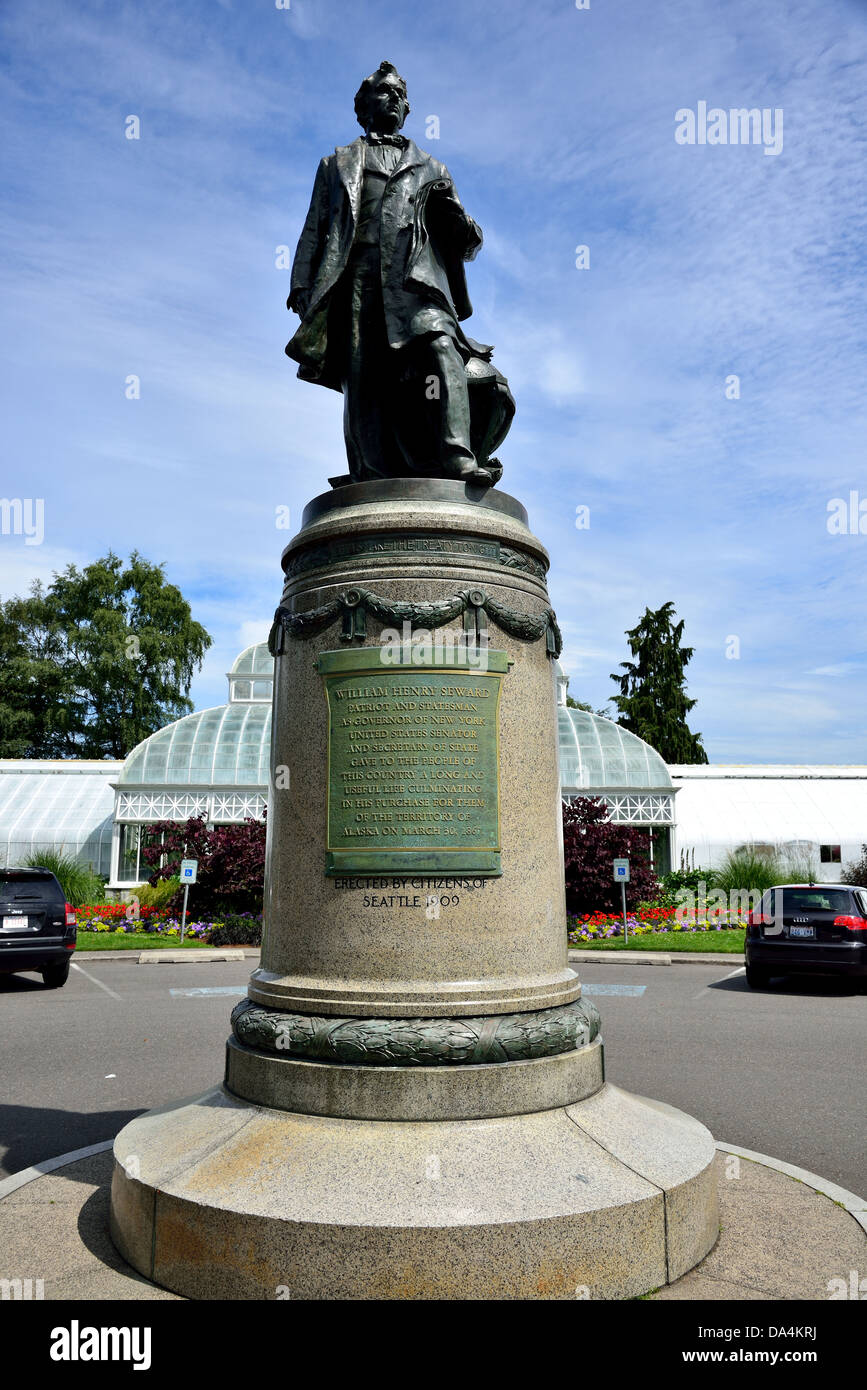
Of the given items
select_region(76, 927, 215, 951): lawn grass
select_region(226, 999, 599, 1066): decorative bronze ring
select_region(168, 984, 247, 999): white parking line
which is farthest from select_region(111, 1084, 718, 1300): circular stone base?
select_region(76, 927, 215, 951): lawn grass

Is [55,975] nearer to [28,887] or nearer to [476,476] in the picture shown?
[28,887]

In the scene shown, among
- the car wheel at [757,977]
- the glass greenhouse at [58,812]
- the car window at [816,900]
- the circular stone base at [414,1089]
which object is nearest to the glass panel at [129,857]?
the glass greenhouse at [58,812]

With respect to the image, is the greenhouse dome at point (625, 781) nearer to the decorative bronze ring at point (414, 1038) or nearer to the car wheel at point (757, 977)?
the car wheel at point (757, 977)

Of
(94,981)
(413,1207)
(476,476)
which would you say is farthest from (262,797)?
(413,1207)

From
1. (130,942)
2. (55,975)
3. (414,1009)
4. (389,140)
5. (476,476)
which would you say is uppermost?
(389,140)

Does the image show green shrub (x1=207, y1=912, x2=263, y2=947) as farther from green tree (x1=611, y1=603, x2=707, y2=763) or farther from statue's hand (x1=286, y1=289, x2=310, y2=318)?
green tree (x1=611, y1=603, x2=707, y2=763)

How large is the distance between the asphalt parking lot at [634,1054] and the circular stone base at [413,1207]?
6.59 ft

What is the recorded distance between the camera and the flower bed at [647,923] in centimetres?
2147

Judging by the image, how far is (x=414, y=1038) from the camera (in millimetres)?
4113

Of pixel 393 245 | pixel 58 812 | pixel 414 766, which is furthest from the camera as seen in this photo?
pixel 58 812

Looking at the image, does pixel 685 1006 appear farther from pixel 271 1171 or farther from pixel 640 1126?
pixel 271 1171

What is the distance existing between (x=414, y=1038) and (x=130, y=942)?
17730 mm
